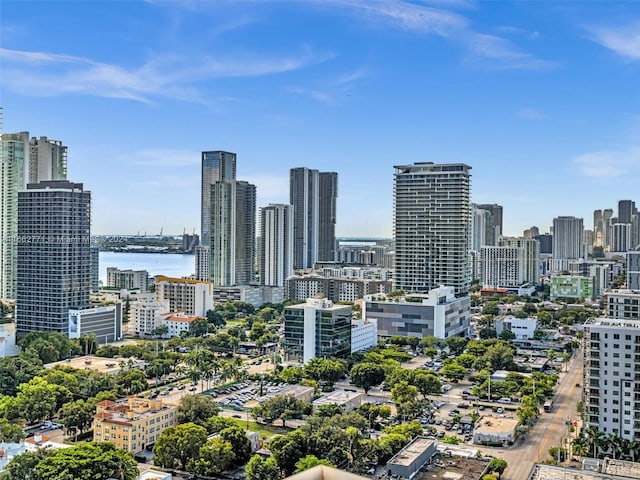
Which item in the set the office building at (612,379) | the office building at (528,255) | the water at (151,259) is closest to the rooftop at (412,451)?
the office building at (612,379)

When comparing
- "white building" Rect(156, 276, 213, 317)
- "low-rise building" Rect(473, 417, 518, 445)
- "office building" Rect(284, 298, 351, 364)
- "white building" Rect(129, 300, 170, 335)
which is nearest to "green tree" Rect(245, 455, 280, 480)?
"low-rise building" Rect(473, 417, 518, 445)

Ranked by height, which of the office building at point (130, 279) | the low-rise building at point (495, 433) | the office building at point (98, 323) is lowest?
the low-rise building at point (495, 433)

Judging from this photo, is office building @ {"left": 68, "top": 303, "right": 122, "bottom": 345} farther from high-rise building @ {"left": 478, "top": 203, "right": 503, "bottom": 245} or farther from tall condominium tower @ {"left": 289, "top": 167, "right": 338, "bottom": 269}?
high-rise building @ {"left": 478, "top": 203, "right": 503, "bottom": 245}

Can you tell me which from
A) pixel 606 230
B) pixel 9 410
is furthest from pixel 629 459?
pixel 606 230

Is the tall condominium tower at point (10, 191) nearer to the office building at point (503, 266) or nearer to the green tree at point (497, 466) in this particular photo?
the green tree at point (497, 466)

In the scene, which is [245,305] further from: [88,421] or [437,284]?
[88,421]

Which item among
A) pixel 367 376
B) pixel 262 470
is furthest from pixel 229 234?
pixel 262 470
